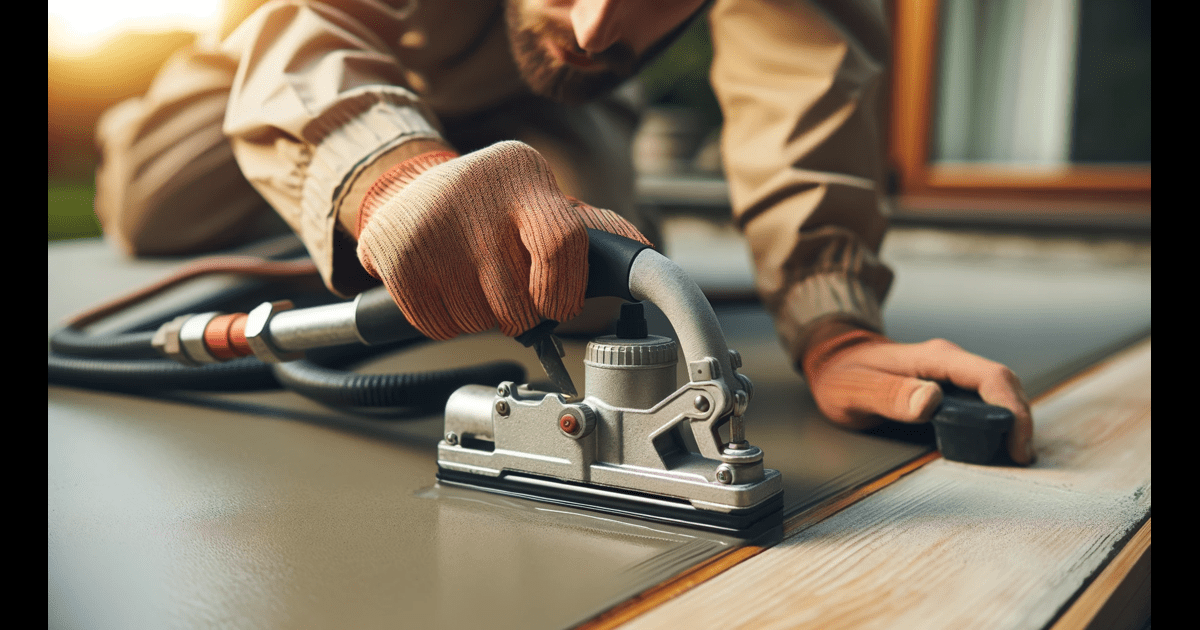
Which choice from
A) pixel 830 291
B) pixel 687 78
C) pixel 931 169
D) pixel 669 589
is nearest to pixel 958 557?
pixel 669 589

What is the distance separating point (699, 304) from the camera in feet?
2.03

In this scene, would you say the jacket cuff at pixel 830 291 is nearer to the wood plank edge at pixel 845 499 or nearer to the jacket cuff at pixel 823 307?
the jacket cuff at pixel 823 307

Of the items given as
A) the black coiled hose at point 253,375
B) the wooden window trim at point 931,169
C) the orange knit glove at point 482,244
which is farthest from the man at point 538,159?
the wooden window trim at point 931,169

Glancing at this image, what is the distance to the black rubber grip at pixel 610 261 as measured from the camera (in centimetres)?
63

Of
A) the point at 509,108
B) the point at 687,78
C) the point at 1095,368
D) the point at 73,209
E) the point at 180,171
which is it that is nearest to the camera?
the point at 1095,368

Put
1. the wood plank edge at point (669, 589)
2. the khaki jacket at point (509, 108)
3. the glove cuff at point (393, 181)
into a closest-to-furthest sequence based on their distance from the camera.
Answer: the wood plank edge at point (669, 589) → the glove cuff at point (393, 181) → the khaki jacket at point (509, 108)

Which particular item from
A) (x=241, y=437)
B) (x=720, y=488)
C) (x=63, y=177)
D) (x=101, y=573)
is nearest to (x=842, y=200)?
(x=720, y=488)

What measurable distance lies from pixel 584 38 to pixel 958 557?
0.56 meters

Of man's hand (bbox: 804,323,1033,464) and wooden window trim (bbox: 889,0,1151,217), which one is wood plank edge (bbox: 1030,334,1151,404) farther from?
wooden window trim (bbox: 889,0,1151,217)

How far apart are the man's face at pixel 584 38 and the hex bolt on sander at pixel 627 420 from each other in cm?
30

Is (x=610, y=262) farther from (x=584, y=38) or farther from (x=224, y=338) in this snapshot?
(x=224, y=338)

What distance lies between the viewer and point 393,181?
0.75m

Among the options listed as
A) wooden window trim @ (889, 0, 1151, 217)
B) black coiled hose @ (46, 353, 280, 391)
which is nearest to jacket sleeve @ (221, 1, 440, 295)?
black coiled hose @ (46, 353, 280, 391)

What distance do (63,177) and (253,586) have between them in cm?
356
